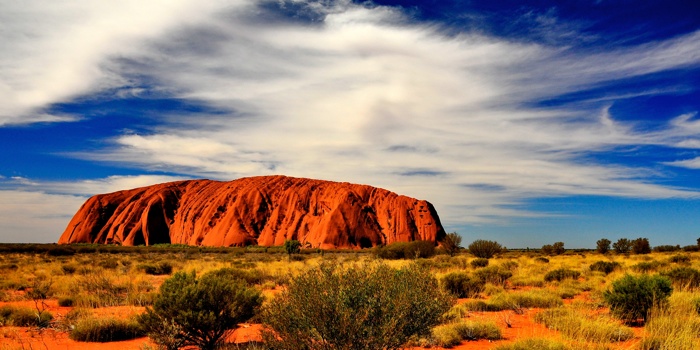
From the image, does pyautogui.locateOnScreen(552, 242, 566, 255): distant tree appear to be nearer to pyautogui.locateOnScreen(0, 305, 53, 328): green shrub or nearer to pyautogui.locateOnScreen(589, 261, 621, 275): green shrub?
pyautogui.locateOnScreen(589, 261, 621, 275): green shrub

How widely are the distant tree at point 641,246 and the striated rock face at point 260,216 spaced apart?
121 feet

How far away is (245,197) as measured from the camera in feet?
277

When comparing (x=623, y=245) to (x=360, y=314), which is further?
(x=623, y=245)

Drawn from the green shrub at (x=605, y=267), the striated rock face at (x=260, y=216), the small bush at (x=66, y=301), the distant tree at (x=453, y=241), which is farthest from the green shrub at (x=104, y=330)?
the striated rock face at (x=260, y=216)

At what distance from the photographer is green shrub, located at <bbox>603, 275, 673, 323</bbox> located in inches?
359

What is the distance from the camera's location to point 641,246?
45375 millimetres

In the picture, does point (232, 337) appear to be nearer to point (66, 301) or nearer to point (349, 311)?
point (349, 311)

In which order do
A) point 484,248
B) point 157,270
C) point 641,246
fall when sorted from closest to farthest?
point 157,270 → point 484,248 → point 641,246

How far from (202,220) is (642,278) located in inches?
3165

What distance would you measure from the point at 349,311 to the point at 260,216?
79589 millimetres

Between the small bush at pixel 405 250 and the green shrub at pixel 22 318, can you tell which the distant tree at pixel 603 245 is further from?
the green shrub at pixel 22 318

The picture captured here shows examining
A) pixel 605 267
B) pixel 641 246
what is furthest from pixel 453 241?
pixel 641 246

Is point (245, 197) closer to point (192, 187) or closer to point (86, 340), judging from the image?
point (192, 187)

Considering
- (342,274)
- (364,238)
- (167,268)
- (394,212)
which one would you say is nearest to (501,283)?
(342,274)
